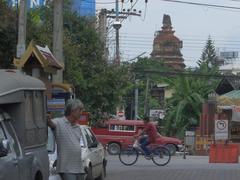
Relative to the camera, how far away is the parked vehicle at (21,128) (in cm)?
921

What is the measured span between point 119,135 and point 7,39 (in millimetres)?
23255

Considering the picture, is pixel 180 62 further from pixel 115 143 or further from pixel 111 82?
pixel 111 82

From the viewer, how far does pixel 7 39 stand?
70.0 ft

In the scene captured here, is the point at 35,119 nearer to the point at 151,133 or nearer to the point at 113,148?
the point at 151,133

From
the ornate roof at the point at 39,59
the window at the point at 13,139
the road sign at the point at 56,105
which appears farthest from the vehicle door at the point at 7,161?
the road sign at the point at 56,105

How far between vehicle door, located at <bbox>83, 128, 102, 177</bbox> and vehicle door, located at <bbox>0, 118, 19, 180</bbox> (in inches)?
276

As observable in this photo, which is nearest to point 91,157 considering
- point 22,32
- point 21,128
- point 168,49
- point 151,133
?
point 22,32

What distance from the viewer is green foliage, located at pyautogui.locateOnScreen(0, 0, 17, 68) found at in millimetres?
21161

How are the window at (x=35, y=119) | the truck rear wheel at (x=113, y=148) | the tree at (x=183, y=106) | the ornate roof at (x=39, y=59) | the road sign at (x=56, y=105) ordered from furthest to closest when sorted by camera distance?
the tree at (x=183, y=106) < the truck rear wheel at (x=113, y=148) < the road sign at (x=56, y=105) < the ornate roof at (x=39, y=59) < the window at (x=35, y=119)

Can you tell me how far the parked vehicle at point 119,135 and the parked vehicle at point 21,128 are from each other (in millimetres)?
31641

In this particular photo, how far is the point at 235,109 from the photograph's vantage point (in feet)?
155

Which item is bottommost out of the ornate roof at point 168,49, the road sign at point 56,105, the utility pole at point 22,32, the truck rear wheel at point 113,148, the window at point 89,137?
the truck rear wheel at point 113,148

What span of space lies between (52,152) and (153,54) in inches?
4690

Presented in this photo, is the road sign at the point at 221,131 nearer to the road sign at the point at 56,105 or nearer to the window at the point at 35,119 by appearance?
the road sign at the point at 56,105
